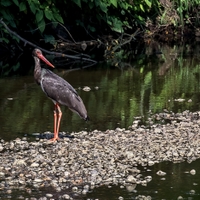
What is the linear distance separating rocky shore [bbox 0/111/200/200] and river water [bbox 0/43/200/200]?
7.6 inches

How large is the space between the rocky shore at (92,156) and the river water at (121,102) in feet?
0.63

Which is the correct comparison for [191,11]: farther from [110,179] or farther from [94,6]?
[110,179]

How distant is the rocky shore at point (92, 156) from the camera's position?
626 centimetres

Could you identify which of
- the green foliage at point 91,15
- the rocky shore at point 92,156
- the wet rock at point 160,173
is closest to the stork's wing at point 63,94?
the rocky shore at point 92,156

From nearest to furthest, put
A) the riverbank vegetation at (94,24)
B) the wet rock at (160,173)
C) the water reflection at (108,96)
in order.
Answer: the wet rock at (160,173) < the water reflection at (108,96) < the riverbank vegetation at (94,24)

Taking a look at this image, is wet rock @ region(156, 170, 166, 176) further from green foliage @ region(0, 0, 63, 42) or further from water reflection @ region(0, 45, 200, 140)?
green foliage @ region(0, 0, 63, 42)

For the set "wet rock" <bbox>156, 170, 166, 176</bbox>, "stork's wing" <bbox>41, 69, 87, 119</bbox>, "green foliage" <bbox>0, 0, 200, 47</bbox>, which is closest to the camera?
"wet rock" <bbox>156, 170, 166, 176</bbox>

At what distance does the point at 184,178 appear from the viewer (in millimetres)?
6512

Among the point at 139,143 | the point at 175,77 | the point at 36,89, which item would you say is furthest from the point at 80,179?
the point at 175,77

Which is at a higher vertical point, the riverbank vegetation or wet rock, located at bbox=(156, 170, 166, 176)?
the riverbank vegetation

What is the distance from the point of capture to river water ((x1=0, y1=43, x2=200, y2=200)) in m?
6.28

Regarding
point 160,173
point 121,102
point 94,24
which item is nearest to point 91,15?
point 94,24

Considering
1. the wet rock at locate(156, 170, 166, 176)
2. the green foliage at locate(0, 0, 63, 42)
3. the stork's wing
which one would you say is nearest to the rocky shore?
the wet rock at locate(156, 170, 166, 176)

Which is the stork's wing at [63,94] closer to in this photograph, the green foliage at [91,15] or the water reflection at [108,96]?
the water reflection at [108,96]
